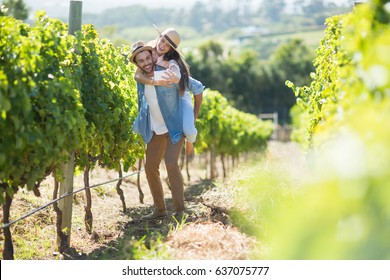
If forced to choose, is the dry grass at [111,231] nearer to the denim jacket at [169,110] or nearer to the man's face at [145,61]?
the denim jacket at [169,110]

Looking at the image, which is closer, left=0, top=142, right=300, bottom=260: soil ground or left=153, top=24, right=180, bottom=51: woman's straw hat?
left=0, top=142, right=300, bottom=260: soil ground

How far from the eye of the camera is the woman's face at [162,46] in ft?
20.2

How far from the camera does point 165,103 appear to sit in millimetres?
6199

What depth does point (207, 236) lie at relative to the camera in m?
4.73

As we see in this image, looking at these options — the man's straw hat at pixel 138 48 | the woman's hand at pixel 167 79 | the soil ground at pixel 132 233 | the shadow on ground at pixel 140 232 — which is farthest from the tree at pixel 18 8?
the woman's hand at pixel 167 79

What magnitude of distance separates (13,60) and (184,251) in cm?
175

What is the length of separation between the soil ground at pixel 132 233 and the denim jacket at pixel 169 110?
31.7 inches

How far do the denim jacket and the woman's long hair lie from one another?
61 mm

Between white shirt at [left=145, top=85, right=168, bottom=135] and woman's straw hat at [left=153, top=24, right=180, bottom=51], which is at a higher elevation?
woman's straw hat at [left=153, top=24, right=180, bottom=51]

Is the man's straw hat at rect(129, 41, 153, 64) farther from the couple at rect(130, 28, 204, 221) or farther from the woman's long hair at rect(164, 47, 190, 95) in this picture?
the woman's long hair at rect(164, 47, 190, 95)

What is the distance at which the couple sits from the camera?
6.09 m

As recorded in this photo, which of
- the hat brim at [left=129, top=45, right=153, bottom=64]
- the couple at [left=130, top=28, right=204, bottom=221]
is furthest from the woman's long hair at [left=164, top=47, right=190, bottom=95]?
the hat brim at [left=129, top=45, right=153, bottom=64]

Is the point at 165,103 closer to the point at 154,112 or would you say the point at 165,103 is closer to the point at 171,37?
the point at 154,112

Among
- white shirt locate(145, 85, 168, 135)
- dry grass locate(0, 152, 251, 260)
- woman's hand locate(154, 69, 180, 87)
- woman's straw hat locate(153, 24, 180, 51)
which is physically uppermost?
woman's straw hat locate(153, 24, 180, 51)
